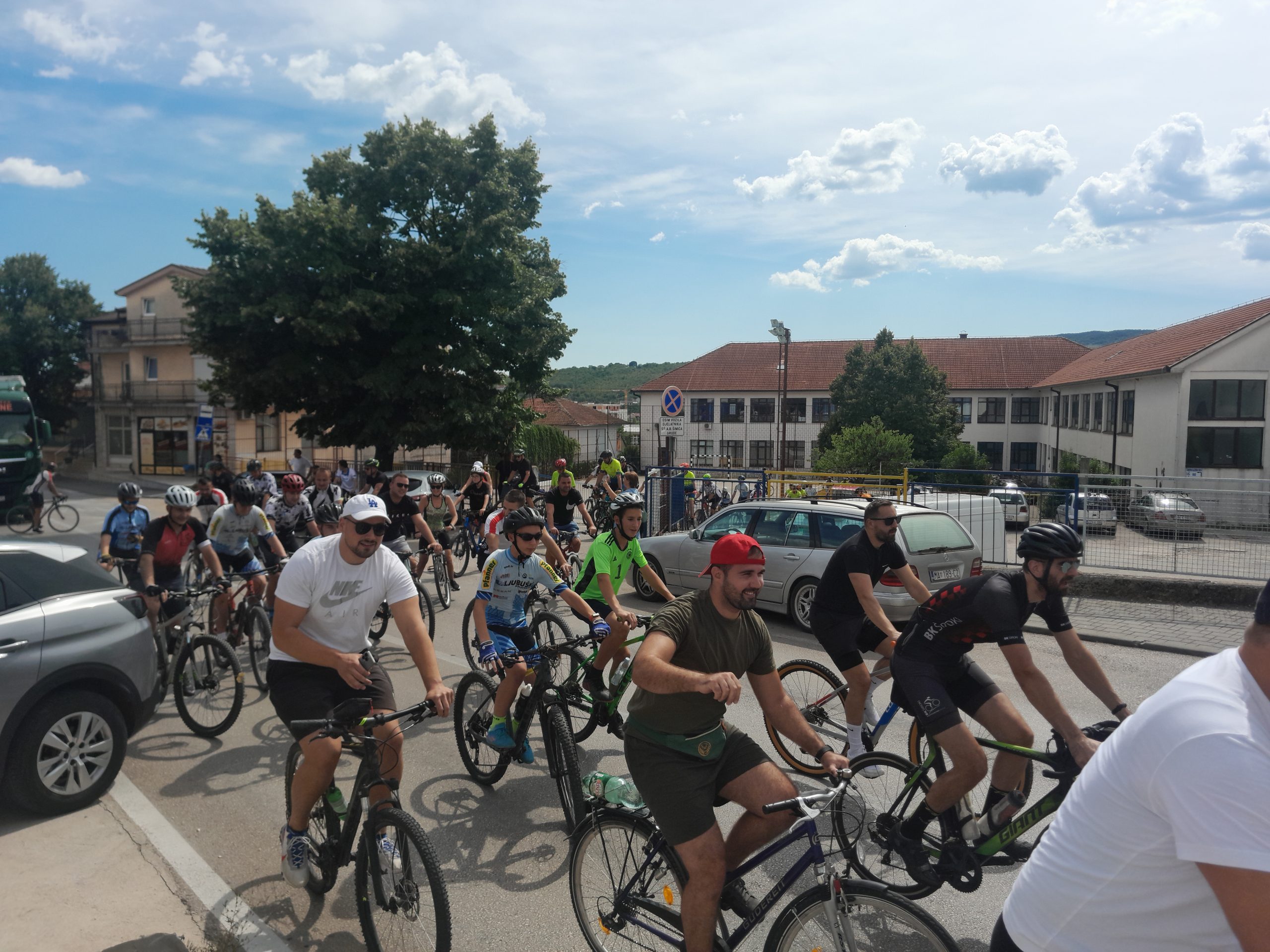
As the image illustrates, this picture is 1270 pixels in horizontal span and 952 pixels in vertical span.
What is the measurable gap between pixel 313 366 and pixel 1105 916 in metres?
26.0

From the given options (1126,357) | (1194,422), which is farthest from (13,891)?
(1126,357)

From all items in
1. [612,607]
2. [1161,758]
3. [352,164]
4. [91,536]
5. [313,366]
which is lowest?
[91,536]

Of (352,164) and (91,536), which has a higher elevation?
(352,164)

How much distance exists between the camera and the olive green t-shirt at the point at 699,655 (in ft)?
11.1

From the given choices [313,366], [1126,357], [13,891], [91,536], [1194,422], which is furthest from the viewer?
[1126,357]

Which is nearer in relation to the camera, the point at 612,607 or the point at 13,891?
the point at 13,891

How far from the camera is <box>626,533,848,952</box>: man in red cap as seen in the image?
3.20 meters

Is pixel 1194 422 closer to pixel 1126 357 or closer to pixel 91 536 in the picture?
pixel 1126 357

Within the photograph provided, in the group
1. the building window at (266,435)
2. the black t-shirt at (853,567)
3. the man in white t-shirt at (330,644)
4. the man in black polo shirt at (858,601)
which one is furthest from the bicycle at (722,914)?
the building window at (266,435)

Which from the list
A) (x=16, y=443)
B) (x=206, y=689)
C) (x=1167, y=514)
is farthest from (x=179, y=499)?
(x=16, y=443)

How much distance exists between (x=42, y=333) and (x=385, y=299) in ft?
140

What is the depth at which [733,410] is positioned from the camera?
72.1 metres

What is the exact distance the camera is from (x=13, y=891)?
4371 millimetres

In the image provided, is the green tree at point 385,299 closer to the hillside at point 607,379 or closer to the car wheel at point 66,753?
the car wheel at point 66,753
